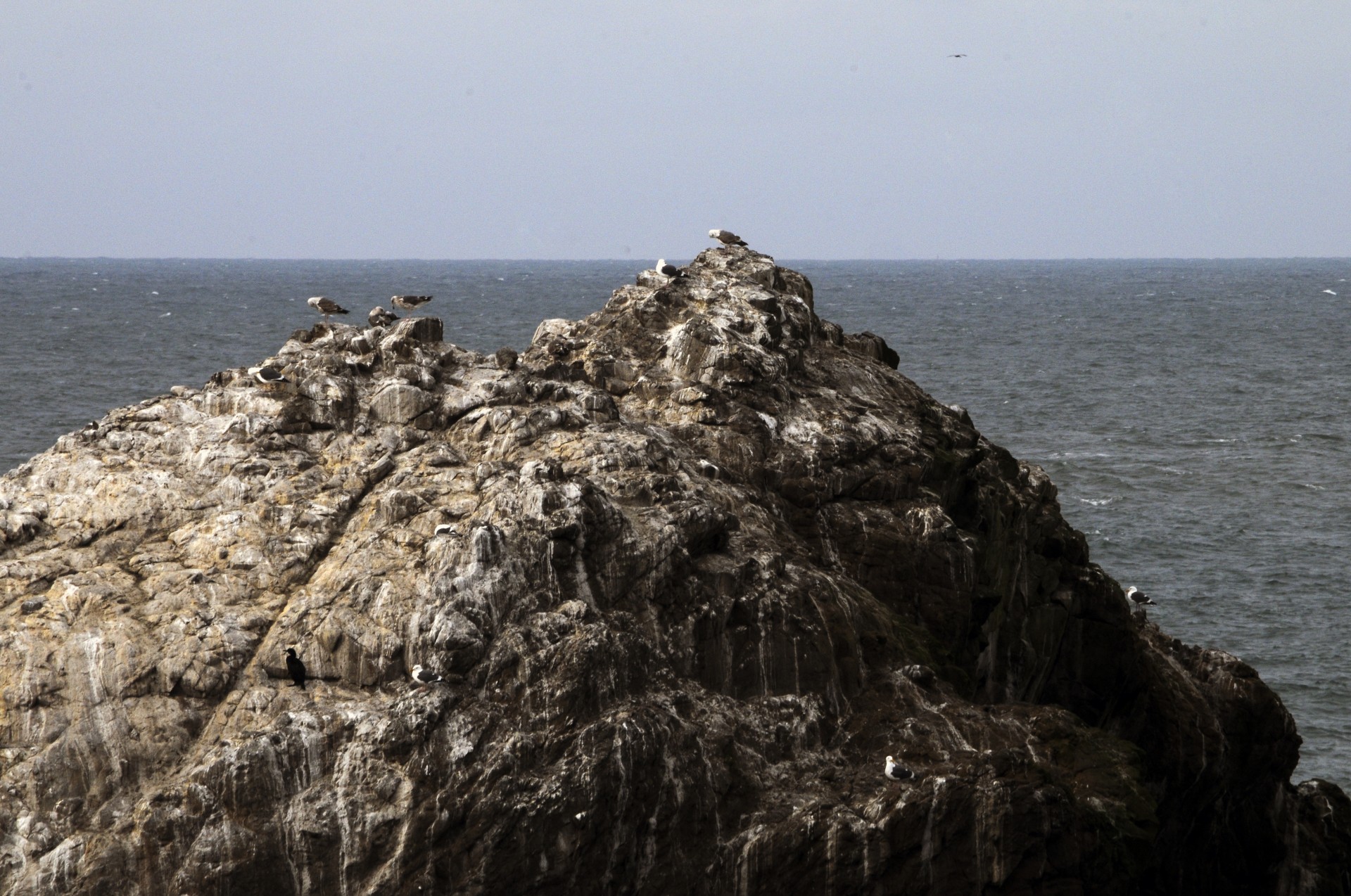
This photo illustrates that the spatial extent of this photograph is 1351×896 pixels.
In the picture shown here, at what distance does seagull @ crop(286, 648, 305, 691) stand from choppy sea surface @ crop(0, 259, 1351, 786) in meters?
25.6

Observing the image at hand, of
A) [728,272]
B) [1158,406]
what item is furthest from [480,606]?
[1158,406]

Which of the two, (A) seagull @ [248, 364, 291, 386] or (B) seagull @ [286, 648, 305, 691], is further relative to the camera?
(A) seagull @ [248, 364, 291, 386]

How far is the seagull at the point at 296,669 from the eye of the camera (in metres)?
19.5

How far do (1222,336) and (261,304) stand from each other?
3679 inches

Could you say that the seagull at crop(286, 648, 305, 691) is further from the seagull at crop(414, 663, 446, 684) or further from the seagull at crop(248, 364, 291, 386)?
the seagull at crop(248, 364, 291, 386)

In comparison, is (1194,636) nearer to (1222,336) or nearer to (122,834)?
(122,834)

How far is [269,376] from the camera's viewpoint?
23984mm

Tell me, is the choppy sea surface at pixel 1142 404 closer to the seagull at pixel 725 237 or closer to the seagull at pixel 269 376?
the seagull at pixel 725 237

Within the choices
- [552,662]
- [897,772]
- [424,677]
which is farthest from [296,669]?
[897,772]

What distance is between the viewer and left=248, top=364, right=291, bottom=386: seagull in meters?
24.0

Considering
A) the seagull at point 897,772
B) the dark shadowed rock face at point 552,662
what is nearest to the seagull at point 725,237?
the dark shadowed rock face at point 552,662

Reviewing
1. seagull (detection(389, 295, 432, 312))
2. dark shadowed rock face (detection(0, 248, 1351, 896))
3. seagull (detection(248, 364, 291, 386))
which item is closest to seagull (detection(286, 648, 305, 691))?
dark shadowed rock face (detection(0, 248, 1351, 896))

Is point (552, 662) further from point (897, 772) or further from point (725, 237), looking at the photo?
point (725, 237)

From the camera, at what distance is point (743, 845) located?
19.6 meters
